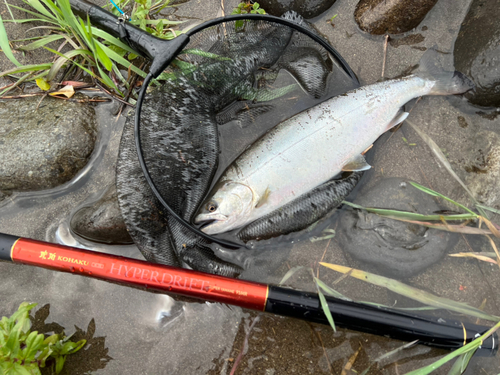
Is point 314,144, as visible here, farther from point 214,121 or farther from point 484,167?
point 484,167

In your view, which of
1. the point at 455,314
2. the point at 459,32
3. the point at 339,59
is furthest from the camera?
the point at 459,32

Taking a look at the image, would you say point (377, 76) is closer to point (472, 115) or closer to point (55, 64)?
point (472, 115)

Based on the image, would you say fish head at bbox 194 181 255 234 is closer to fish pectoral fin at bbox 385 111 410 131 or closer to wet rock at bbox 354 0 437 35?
fish pectoral fin at bbox 385 111 410 131

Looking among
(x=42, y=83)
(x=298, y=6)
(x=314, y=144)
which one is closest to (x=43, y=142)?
(x=42, y=83)

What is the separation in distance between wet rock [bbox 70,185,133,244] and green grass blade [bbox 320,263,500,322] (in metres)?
1.52

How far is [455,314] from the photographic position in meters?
2.13

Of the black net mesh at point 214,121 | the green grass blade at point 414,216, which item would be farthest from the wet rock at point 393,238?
the black net mesh at point 214,121

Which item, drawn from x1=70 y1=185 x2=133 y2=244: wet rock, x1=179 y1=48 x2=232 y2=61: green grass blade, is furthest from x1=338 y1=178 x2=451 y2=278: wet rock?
x1=70 y1=185 x2=133 y2=244: wet rock

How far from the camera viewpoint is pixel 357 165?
2.26 metres

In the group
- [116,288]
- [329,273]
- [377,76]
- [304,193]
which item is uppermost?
[377,76]

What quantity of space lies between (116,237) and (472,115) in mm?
2793

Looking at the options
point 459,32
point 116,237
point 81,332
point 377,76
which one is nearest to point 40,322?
point 81,332

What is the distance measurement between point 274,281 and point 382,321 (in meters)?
0.73

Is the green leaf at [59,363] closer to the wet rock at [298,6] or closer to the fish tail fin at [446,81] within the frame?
the wet rock at [298,6]
